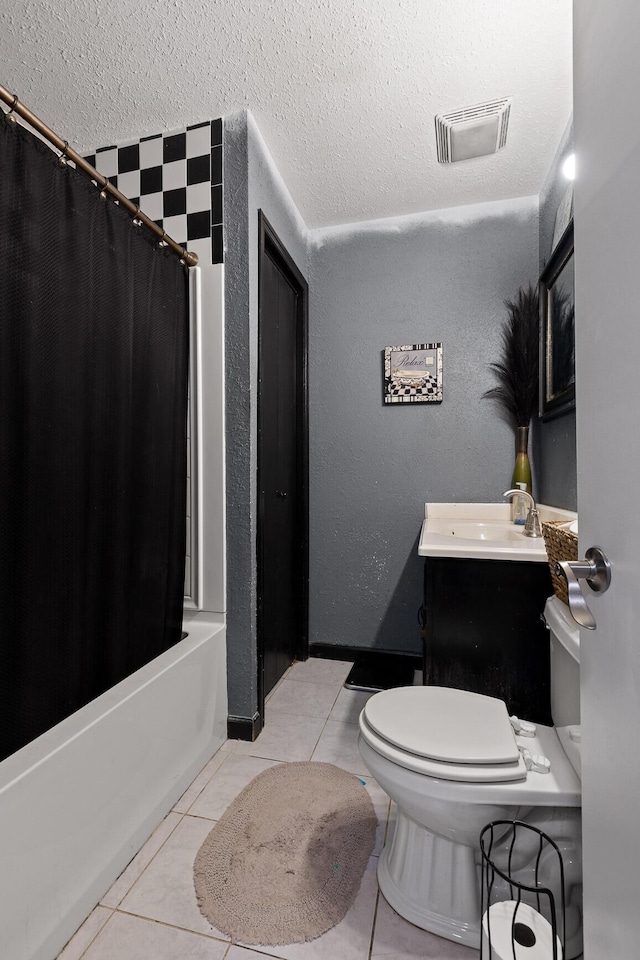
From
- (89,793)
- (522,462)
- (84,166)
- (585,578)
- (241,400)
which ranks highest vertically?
(84,166)

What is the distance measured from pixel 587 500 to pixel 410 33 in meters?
1.60

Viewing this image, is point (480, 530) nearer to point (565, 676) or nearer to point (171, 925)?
point (565, 676)

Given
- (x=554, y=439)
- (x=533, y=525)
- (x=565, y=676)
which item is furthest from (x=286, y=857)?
(x=554, y=439)

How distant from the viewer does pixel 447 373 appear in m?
2.44

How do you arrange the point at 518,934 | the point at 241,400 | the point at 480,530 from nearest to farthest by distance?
the point at 518,934 → the point at 241,400 → the point at 480,530

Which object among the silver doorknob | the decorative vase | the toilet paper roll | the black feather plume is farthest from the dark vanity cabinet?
the black feather plume

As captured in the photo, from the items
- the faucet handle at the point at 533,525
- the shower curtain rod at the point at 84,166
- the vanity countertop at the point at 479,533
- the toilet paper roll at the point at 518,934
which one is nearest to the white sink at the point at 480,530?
the vanity countertop at the point at 479,533

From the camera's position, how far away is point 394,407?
2.51 meters

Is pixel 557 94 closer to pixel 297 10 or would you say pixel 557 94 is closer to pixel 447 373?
pixel 297 10

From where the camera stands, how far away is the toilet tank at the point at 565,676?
1.05 meters

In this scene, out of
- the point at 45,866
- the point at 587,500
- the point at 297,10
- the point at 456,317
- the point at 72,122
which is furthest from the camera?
the point at 456,317

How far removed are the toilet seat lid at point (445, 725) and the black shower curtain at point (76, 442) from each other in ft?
2.57

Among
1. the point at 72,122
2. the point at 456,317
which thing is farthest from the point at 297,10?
the point at 456,317

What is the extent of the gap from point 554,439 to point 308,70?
1.66 meters
